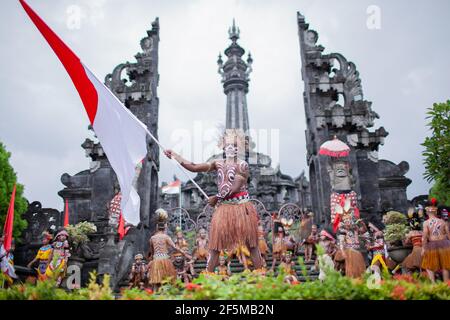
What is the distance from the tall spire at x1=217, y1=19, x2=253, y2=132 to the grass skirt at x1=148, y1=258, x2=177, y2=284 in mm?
27481

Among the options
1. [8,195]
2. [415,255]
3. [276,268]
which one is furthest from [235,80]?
[415,255]

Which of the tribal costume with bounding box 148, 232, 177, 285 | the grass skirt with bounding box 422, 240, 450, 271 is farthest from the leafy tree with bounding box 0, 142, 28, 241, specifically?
the grass skirt with bounding box 422, 240, 450, 271

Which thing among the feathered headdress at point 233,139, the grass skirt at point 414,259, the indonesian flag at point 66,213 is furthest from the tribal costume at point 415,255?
the indonesian flag at point 66,213

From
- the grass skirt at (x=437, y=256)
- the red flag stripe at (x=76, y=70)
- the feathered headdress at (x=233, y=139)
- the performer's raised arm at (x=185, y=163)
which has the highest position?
the red flag stripe at (x=76, y=70)

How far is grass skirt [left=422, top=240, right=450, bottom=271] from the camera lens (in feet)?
27.4

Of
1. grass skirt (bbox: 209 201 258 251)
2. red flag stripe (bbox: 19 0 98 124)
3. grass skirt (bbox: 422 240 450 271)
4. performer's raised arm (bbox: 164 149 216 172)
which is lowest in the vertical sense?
grass skirt (bbox: 422 240 450 271)

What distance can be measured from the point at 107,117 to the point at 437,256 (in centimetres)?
737

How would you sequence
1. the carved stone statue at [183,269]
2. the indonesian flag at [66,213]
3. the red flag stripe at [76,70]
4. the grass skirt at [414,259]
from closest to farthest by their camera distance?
the red flag stripe at [76,70], the grass skirt at [414,259], the carved stone statue at [183,269], the indonesian flag at [66,213]

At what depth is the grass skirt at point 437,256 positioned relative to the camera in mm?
8348

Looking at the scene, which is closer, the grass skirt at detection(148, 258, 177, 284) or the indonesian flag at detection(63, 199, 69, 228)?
the grass skirt at detection(148, 258, 177, 284)

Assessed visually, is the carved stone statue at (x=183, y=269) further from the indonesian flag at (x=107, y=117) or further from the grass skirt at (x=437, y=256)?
the grass skirt at (x=437, y=256)

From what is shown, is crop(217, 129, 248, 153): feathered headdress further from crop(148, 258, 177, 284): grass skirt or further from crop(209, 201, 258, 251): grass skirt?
crop(148, 258, 177, 284): grass skirt

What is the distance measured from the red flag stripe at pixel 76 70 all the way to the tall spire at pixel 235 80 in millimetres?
29546
